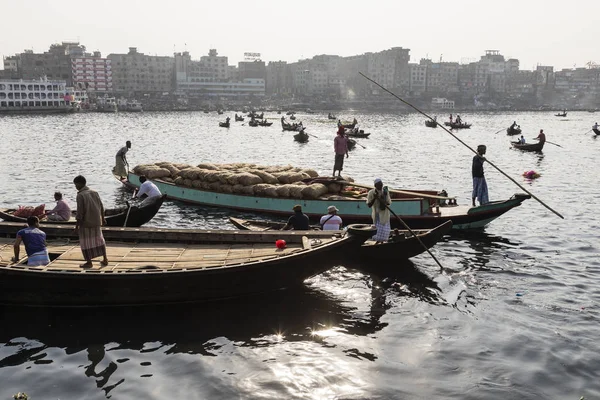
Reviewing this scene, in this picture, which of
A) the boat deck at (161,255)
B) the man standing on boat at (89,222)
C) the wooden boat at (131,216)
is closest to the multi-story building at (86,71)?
the wooden boat at (131,216)

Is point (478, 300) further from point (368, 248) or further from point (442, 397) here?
point (442, 397)

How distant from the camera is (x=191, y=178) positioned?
80.2ft

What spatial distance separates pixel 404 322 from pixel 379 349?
1.53 meters

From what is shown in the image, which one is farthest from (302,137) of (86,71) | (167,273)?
(86,71)

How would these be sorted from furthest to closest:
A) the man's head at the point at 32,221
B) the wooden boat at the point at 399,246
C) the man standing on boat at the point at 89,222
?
the wooden boat at the point at 399,246, the man's head at the point at 32,221, the man standing on boat at the point at 89,222

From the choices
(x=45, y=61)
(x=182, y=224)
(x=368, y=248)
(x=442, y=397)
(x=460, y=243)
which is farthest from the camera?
(x=45, y=61)

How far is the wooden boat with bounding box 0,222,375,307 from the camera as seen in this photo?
11.3 m

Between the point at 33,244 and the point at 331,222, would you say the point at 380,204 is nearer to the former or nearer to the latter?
the point at 331,222

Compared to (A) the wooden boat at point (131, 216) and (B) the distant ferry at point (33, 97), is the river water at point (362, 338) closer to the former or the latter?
(A) the wooden boat at point (131, 216)

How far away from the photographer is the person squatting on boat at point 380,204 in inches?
549

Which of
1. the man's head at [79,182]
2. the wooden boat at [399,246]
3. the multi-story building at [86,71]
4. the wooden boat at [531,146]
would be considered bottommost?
the wooden boat at [399,246]

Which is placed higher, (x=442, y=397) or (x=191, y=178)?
(x=191, y=178)

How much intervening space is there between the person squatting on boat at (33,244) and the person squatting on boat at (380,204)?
25.9 ft

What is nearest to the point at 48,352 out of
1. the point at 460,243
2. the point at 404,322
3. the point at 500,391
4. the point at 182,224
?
the point at 404,322
